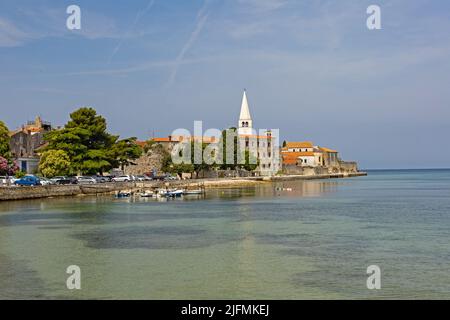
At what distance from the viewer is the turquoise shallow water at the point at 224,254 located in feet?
66.0

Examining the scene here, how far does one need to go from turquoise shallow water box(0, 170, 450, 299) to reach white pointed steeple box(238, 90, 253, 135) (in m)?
107

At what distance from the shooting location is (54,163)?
3061 inches

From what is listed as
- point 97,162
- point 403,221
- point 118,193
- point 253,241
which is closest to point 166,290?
point 253,241

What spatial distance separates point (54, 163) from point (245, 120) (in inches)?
3353

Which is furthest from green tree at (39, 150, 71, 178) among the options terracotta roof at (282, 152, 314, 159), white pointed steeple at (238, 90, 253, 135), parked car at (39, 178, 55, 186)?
terracotta roof at (282, 152, 314, 159)

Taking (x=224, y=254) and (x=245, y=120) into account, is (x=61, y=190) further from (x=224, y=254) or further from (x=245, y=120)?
(x=245, y=120)

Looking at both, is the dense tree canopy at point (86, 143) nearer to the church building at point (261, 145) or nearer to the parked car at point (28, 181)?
the parked car at point (28, 181)

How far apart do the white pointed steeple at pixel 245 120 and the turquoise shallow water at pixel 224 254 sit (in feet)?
351

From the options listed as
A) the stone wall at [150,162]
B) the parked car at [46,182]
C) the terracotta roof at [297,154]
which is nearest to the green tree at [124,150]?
the parked car at [46,182]

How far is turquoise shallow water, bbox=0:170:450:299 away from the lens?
2011cm

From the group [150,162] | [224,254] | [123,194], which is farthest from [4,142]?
[224,254]

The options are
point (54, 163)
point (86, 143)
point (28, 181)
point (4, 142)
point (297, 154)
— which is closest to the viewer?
point (28, 181)

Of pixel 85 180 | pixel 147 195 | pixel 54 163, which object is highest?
pixel 54 163
